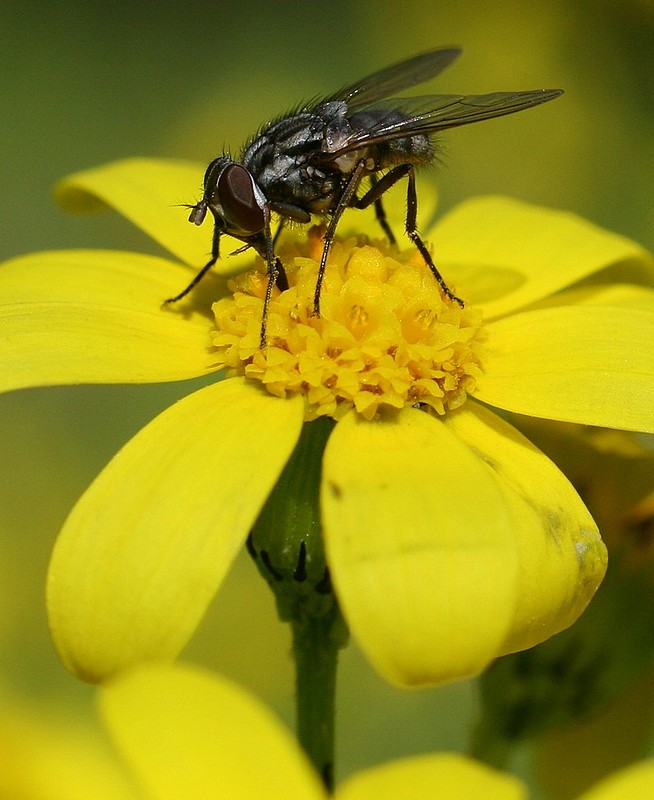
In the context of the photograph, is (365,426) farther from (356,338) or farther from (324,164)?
(324,164)

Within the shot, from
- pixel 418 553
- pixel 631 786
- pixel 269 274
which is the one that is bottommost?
pixel 631 786

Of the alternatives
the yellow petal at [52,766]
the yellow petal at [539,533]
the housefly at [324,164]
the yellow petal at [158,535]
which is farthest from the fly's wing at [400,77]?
the yellow petal at [52,766]

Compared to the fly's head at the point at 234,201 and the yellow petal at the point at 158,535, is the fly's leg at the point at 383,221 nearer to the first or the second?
the fly's head at the point at 234,201

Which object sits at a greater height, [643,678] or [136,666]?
[136,666]

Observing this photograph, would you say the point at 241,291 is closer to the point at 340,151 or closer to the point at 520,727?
the point at 340,151

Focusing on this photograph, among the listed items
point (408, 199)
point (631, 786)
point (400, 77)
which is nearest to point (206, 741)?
point (631, 786)

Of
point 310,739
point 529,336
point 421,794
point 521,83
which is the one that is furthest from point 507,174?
point 421,794
